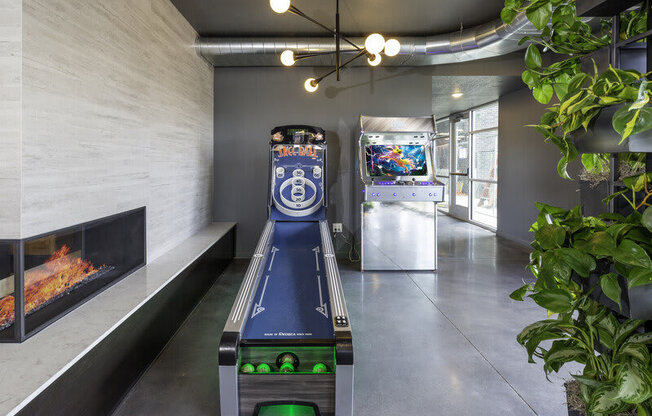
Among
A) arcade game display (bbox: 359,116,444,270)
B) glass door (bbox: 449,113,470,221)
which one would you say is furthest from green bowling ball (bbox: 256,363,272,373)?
glass door (bbox: 449,113,470,221)

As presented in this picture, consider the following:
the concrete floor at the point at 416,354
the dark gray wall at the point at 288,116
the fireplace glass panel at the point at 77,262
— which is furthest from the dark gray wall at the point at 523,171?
the fireplace glass panel at the point at 77,262

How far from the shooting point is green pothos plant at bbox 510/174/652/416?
971 millimetres

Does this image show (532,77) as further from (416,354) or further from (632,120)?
(416,354)

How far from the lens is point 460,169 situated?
1138 centimetres

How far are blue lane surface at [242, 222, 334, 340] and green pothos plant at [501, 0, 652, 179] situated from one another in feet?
5.77

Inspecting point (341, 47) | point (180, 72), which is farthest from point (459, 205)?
point (180, 72)

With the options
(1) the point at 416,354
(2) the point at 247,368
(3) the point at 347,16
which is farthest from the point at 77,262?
(3) the point at 347,16

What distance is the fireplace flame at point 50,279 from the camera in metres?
2.27

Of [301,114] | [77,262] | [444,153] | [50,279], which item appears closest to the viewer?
[50,279]

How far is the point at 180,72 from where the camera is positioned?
487cm

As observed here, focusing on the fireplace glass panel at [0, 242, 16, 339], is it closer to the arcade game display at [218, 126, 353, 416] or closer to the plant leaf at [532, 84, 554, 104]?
the arcade game display at [218, 126, 353, 416]

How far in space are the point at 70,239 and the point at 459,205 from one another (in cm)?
1011

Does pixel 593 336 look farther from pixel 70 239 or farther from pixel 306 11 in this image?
pixel 306 11

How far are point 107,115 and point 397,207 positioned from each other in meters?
A: 3.70
